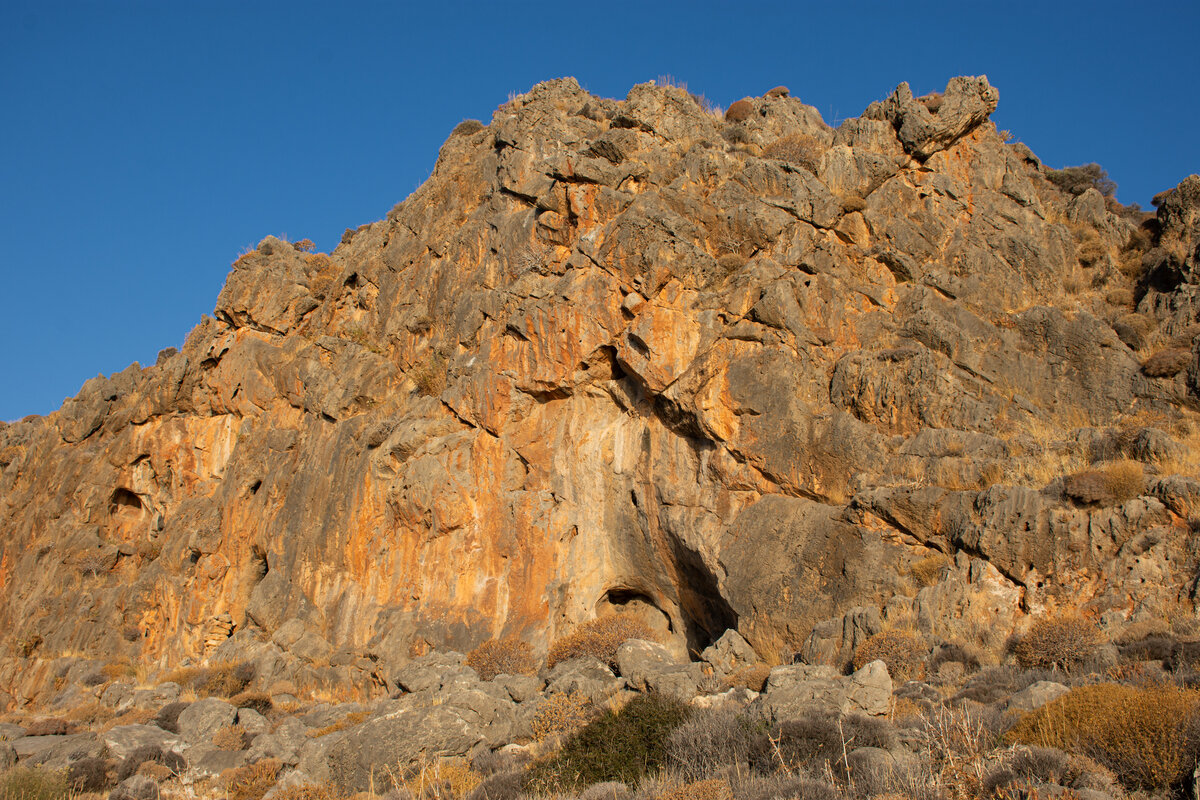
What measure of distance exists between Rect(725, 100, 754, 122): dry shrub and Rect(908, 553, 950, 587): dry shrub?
18704 mm

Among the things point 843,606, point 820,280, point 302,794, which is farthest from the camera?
point 820,280

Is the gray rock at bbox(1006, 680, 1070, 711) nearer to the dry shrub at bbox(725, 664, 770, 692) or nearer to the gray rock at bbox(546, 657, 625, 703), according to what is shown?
the dry shrub at bbox(725, 664, 770, 692)

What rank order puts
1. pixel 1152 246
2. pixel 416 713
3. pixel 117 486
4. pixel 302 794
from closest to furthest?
pixel 302 794 < pixel 416 713 < pixel 1152 246 < pixel 117 486

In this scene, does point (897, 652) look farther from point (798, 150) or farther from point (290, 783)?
point (798, 150)

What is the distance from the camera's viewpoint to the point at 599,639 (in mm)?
17516

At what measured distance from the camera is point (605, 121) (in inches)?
1099

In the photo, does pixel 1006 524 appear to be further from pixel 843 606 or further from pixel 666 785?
pixel 666 785

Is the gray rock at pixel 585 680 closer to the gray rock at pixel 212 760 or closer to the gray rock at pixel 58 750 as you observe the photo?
the gray rock at pixel 212 760

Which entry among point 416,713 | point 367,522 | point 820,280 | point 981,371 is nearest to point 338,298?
point 367,522

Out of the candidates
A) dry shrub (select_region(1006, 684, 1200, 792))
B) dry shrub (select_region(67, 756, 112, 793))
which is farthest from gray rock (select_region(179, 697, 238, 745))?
dry shrub (select_region(1006, 684, 1200, 792))

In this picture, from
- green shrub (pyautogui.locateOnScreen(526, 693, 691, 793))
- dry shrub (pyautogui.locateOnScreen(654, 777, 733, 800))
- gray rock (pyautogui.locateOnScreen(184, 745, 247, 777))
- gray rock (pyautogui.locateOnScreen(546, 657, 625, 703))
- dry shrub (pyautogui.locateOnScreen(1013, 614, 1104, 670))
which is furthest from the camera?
gray rock (pyautogui.locateOnScreen(546, 657, 625, 703))

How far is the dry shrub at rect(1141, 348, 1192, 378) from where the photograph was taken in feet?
55.6

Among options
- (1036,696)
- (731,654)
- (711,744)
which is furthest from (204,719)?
(1036,696)

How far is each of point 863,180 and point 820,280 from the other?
4.12m
